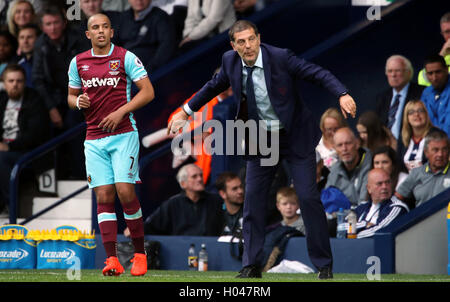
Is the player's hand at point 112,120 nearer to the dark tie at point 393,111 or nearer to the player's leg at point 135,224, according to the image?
the player's leg at point 135,224

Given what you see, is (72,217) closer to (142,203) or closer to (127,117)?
(142,203)

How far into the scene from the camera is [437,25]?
482 inches

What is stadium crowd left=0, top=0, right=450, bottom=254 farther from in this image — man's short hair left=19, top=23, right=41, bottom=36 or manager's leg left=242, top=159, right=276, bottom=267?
manager's leg left=242, top=159, right=276, bottom=267

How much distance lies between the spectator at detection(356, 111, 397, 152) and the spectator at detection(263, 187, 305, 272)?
3.97ft

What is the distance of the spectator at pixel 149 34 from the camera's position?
12.6 meters

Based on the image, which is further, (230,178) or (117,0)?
(117,0)

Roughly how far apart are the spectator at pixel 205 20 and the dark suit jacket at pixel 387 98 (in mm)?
2356

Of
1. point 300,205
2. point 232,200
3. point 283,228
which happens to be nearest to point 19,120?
point 232,200

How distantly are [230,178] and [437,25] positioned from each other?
3.44m

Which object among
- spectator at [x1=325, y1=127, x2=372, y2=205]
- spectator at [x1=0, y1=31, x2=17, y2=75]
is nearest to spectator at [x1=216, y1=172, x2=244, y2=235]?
spectator at [x1=325, y1=127, x2=372, y2=205]

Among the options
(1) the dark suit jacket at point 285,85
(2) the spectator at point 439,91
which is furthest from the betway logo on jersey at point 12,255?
(2) the spectator at point 439,91

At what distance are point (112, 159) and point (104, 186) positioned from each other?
210 millimetres

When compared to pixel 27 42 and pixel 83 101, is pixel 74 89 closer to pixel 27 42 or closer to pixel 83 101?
pixel 83 101
